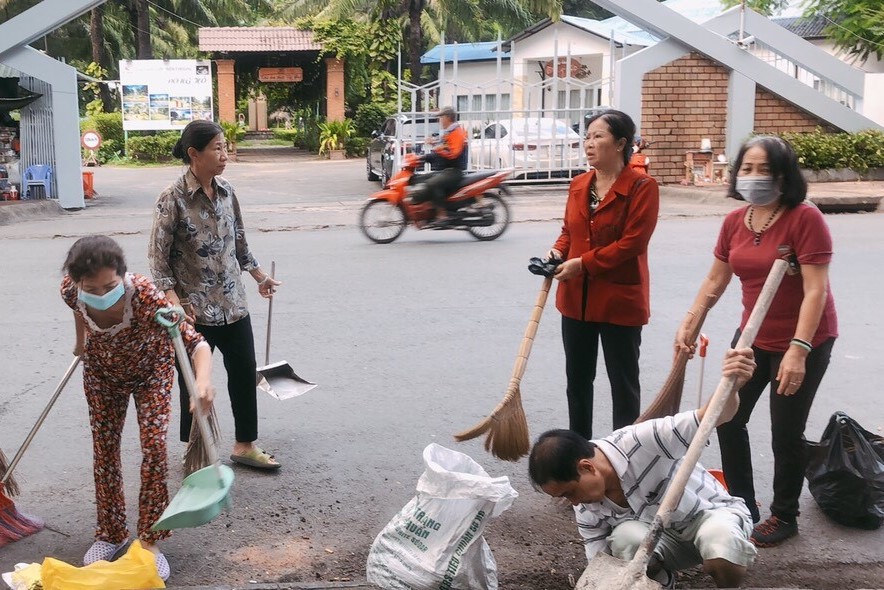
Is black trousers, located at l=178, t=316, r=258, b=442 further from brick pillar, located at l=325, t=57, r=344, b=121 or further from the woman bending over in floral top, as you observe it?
brick pillar, located at l=325, t=57, r=344, b=121

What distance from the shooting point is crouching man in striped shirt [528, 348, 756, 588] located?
115 inches

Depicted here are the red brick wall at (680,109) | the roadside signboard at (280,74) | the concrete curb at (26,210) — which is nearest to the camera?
the concrete curb at (26,210)

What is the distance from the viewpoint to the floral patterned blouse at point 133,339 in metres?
3.33

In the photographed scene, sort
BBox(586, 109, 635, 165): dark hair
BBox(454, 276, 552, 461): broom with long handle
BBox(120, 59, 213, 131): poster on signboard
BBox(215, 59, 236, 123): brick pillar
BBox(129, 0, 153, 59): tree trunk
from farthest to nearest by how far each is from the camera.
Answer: BBox(129, 0, 153, 59): tree trunk < BBox(215, 59, 236, 123): brick pillar < BBox(120, 59, 213, 131): poster on signboard < BBox(454, 276, 552, 461): broom with long handle < BBox(586, 109, 635, 165): dark hair

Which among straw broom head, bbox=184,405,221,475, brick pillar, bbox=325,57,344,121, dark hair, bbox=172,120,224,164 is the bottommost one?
straw broom head, bbox=184,405,221,475

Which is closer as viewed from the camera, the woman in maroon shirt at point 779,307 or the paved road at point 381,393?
the woman in maroon shirt at point 779,307

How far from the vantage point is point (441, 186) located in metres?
11.4

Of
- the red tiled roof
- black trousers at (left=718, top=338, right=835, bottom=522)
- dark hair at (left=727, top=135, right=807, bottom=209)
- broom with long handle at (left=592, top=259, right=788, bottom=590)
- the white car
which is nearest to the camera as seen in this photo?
broom with long handle at (left=592, top=259, right=788, bottom=590)

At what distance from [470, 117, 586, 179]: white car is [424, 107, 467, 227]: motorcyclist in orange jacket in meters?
5.69

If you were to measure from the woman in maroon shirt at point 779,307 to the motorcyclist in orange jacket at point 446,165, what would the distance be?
7.88 meters

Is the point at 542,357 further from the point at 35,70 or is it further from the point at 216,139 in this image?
the point at 35,70

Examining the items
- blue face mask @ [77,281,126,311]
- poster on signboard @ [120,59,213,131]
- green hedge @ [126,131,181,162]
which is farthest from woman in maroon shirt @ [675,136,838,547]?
green hedge @ [126,131,181,162]

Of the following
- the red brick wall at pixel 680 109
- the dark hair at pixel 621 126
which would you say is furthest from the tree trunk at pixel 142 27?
the dark hair at pixel 621 126

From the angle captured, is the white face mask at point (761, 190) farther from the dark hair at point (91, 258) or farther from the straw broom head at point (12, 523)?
the straw broom head at point (12, 523)
